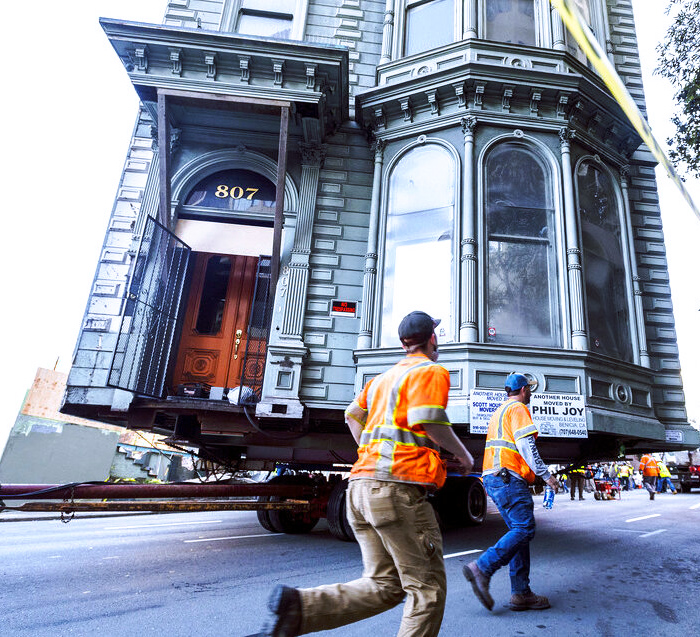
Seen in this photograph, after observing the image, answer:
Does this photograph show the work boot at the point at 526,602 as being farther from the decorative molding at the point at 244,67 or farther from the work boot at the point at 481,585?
the decorative molding at the point at 244,67

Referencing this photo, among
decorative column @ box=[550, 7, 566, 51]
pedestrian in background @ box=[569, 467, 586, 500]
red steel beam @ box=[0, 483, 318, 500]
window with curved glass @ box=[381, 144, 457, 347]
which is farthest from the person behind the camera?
pedestrian in background @ box=[569, 467, 586, 500]

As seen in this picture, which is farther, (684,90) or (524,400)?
(684,90)

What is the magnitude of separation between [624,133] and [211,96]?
312 inches

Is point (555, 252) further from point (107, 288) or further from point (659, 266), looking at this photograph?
point (107, 288)

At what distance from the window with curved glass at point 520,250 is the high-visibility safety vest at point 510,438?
337cm

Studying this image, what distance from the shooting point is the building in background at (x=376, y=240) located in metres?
7.81

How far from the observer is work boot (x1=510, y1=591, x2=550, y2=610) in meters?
4.04

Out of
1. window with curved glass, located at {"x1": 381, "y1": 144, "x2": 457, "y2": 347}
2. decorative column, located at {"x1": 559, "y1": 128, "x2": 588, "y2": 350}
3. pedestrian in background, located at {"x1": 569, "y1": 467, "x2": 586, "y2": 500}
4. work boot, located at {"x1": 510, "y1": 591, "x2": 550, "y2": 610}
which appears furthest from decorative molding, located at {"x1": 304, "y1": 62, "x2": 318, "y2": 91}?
pedestrian in background, located at {"x1": 569, "y1": 467, "x2": 586, "y2": 500}

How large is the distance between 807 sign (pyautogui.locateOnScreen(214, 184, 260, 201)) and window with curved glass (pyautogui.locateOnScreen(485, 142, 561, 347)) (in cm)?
456

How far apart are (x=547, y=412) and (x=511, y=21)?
26.5 ft

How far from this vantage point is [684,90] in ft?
Result: 35.4

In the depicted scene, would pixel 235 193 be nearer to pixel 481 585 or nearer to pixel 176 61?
pixel 176 61

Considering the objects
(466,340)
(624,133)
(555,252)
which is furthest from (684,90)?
(466,340)

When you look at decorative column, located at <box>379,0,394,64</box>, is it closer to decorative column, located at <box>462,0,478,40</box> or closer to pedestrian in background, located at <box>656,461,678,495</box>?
decorative column, located at <box>462,0,478,40</box>
